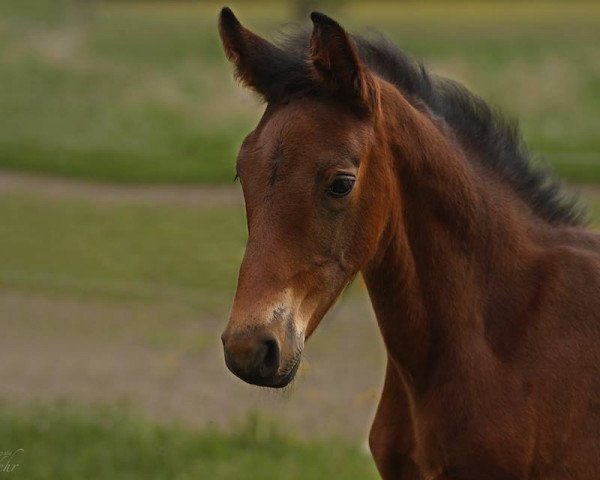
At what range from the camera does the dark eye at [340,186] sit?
2846mm

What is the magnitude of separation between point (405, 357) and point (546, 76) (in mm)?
17503

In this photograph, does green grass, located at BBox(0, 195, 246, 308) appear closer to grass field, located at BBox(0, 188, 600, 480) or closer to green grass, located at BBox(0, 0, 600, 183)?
grass field, located at BBox(0, 188, 600, 480)

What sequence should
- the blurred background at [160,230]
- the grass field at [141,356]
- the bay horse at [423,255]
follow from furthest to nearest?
the blurred background at [160,230] < the grass field at [141,356] < the bay horse at [423,255]

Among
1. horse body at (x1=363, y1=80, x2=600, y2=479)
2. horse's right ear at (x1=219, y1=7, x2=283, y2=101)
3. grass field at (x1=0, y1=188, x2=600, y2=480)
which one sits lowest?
grass field at (x1=0, y1=188, x2=600, y2=480)

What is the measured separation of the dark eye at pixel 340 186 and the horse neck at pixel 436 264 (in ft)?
0.94

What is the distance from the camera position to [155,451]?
19.7 ft

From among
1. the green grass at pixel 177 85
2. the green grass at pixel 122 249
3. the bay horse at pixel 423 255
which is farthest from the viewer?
the green grass at pixel 177 85

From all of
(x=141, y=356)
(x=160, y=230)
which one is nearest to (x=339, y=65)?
(x=141, y=356)

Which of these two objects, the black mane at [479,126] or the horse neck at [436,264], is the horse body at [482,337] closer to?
the horse neck at [436,264]

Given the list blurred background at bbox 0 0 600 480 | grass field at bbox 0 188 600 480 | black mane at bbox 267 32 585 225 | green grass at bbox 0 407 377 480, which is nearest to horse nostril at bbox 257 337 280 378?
blurred background at bbox 0 0 600 480

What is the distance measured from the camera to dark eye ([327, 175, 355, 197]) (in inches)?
112

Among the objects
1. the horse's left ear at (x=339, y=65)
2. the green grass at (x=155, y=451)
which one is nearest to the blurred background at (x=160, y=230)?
the green grass at (x=155, y=451)

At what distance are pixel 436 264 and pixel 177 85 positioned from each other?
1675 centimetres

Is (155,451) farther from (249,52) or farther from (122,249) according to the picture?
(122,249)
